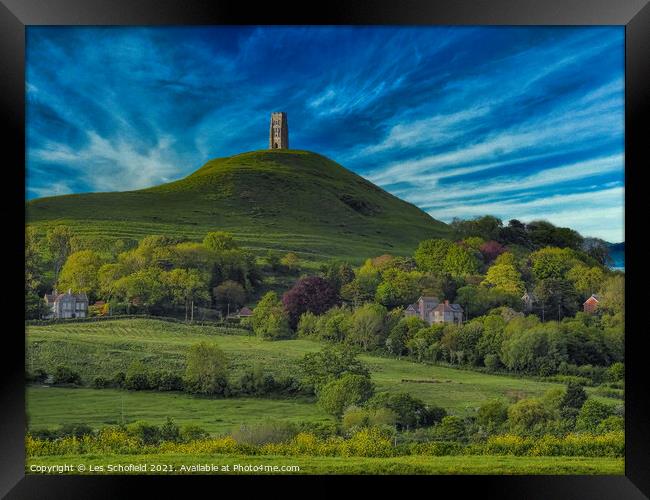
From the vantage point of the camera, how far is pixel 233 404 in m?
5.26

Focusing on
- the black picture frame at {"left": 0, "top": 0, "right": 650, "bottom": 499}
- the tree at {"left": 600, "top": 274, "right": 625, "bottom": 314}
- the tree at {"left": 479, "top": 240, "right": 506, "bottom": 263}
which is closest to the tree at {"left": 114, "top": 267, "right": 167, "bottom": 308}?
the black picture frame at {"left": 0, "top": 0, "right": 650, "bottom": 499}

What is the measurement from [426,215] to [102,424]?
14.2ft

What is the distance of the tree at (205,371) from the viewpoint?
207 inches

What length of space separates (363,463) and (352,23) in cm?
449

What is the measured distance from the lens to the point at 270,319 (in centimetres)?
542

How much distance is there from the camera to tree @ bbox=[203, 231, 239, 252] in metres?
5.52

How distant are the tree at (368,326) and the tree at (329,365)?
17cm

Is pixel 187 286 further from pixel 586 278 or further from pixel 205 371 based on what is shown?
pixel 586 278

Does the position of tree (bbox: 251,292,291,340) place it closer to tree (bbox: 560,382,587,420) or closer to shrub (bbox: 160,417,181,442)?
shrub (bbox: 160,417,181,442)

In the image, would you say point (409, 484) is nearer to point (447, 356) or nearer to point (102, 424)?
point (447, 356)

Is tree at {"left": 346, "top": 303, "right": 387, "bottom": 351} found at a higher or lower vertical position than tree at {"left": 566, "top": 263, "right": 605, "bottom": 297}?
lower

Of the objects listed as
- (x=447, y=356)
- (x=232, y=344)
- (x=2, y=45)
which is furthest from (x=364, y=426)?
(x=2, y=45)

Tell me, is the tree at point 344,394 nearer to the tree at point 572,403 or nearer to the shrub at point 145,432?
the shrub at point 145,432

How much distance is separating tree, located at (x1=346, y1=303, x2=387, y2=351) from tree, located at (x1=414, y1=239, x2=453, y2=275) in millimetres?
721
